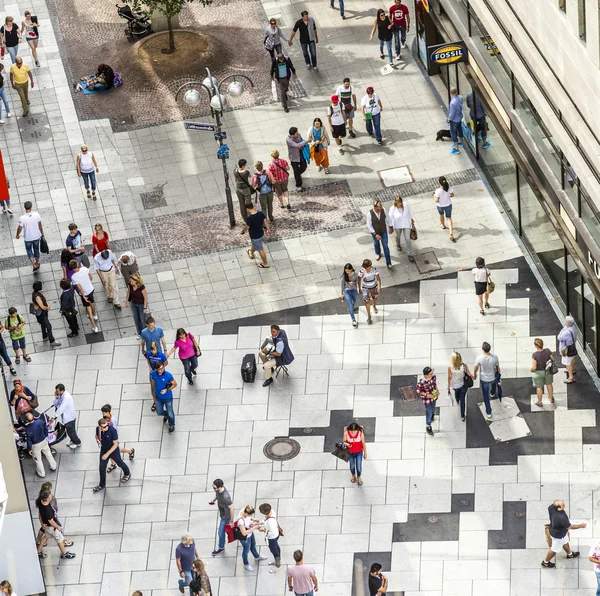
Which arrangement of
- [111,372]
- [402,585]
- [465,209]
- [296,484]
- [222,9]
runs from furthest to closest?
[222,9]
[465,209]
[111,372]
[296,484]
[402,585]

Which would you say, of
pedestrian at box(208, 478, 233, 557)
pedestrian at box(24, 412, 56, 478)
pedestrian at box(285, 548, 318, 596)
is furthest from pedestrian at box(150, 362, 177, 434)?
pedestrian at box(285, 548, 318, 596)

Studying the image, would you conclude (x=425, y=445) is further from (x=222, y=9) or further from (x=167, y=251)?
(x=222, y=9)

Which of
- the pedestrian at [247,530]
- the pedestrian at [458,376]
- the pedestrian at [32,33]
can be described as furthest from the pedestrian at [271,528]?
the pedestrian at [32,33]

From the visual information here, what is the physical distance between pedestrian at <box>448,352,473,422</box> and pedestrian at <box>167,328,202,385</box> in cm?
529

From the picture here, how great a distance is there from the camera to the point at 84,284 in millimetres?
32844

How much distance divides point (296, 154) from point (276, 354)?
7.29 meters

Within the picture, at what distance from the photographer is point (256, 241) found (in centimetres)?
3412

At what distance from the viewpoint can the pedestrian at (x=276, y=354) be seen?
30766mm

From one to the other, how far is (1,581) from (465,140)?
54.5ft

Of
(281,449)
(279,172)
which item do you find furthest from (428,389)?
(279,172)

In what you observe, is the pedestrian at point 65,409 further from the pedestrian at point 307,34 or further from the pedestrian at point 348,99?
the pedestrian at point 307,34

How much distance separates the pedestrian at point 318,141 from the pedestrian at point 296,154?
14.4 inches

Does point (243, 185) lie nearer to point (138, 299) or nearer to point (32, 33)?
point (138, 299)

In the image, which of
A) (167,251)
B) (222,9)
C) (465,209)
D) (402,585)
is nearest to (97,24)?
(222,9)
